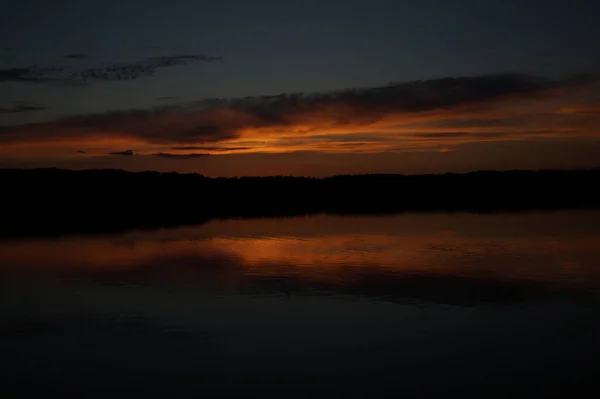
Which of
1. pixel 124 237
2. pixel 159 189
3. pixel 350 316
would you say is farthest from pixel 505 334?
pixel 159 189

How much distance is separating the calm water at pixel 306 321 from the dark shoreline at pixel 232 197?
38.9 ft

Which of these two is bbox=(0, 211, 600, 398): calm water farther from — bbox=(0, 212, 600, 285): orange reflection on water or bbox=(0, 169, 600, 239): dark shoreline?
bbox=(0, 169, 600, 239): dark shoreline

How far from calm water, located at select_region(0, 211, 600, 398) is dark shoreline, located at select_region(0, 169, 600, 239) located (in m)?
11.9

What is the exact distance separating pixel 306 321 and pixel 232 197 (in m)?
43.6

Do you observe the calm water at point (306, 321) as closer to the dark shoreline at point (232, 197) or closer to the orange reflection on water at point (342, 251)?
the orange reflection on water at point (342, 251)

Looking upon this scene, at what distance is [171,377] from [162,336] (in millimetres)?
1778

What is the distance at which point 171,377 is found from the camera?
804 centimetres

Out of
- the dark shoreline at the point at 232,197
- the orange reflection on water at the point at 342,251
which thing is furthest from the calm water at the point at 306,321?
the dark shoreline at the point at 232,197

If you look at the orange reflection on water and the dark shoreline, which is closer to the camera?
the orange reflection on water

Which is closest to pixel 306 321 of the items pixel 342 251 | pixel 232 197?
pixel 342 251

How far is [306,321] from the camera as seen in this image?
34.2 ft

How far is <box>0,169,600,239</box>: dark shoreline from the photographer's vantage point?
33719mm

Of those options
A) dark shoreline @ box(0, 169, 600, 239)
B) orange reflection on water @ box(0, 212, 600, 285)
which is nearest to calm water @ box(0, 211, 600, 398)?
orange reflection on water @ box(0, 212, 600, 285)

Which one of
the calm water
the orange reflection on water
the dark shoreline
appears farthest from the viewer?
the dark shoreline
